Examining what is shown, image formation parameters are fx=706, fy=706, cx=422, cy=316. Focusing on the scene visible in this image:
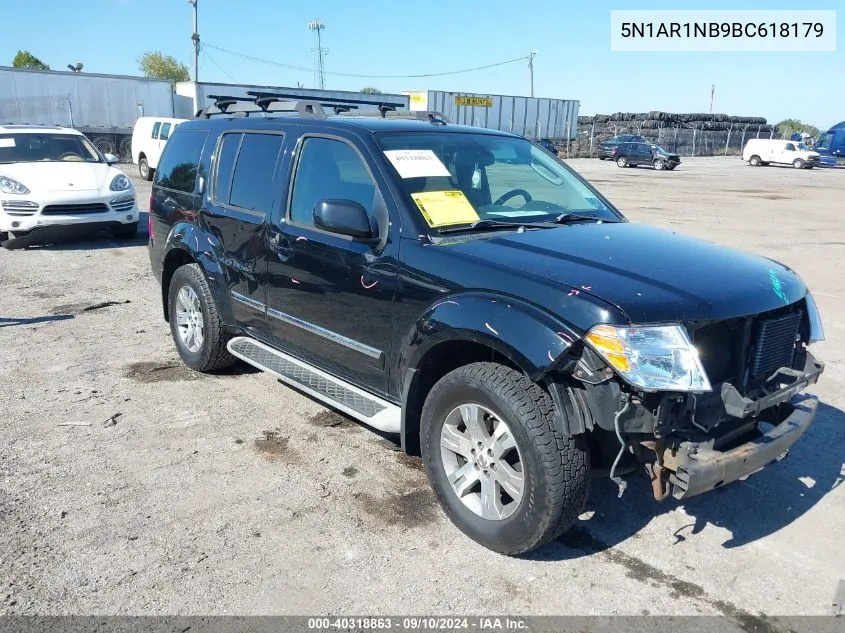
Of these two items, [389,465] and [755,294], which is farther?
[389,465]

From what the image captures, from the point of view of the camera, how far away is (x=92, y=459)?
409cm

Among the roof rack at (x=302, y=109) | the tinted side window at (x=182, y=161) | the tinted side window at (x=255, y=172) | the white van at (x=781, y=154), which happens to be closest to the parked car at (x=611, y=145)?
the white van at (x=781, y=154)

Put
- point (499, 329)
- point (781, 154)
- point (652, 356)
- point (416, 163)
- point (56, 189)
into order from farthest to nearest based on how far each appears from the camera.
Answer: point (781, 154), point (56, 189), point (416, 163), point (499, 329), point (652, 356)

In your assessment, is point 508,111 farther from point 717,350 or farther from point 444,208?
point 717,350

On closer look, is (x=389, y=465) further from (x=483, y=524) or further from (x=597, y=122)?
(x=597, y=122)

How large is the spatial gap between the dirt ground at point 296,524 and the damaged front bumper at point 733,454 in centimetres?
54

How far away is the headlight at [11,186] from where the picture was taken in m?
10.2

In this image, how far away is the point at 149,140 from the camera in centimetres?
2212

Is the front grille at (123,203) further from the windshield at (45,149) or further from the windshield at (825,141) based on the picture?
the windshield at (825,141)

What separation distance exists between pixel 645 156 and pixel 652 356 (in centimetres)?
3706

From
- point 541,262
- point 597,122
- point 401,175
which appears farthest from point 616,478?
point 597,122

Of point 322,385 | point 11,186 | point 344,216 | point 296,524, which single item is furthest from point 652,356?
point 11,186

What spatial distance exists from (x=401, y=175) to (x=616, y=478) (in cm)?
191

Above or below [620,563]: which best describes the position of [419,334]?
above
